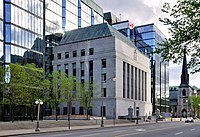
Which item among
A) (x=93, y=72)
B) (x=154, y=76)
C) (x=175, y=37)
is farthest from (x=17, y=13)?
(x=154, y=76)

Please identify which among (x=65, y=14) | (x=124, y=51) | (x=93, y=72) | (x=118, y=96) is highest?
(x=65, y=14)

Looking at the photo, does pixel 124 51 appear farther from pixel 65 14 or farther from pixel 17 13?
pixel 17 13

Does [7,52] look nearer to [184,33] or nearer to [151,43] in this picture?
[184,33]

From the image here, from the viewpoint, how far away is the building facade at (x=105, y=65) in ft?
259

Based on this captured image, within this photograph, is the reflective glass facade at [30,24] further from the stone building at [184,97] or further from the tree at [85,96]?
the stone building at [184,97]

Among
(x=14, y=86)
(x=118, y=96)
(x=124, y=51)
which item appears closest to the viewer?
(x=14, y=86)

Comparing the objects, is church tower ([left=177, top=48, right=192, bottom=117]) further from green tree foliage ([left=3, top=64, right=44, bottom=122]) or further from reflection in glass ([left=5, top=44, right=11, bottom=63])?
green tree foliage ([left=3, top=64, right=44, bottom=122])

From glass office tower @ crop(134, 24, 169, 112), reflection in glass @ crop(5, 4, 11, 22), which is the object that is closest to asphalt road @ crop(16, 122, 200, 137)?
reflection in glass @ crop(5, 4, 11, 22)

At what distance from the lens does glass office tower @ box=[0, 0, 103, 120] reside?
200ft

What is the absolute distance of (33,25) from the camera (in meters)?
69.0

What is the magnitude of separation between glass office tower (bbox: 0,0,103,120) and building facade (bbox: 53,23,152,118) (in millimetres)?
4362

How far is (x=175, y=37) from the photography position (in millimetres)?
→ 12586

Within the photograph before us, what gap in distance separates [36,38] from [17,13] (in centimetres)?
802

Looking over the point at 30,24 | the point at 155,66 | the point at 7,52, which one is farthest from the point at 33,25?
the point at 155,66
